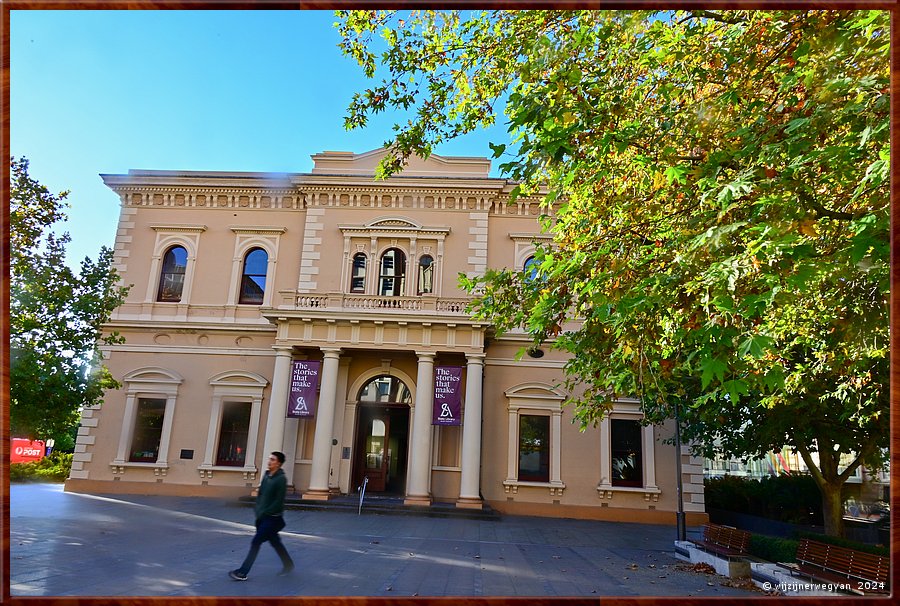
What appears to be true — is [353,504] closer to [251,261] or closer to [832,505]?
[251,261]

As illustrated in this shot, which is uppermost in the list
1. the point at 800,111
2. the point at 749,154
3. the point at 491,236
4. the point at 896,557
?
the point at 491,236

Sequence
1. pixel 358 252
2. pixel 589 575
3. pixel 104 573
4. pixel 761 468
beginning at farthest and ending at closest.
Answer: pixel 761 468
pixel 358 252
pixel 589 575
pixel 104 573

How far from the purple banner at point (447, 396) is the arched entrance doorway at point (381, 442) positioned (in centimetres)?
603

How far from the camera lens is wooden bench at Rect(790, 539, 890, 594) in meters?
2.52

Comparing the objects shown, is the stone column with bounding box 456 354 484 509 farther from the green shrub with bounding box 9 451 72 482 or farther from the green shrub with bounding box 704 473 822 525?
the green shrub with bounding box 9 451 72 482

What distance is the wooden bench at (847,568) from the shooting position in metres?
2.52

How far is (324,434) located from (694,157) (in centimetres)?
362

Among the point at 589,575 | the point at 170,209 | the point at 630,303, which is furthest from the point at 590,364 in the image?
the point at 170,209

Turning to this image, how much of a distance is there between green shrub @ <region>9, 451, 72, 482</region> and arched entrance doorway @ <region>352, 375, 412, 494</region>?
1560 mm

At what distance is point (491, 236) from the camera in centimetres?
817

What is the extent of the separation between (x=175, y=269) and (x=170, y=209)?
1.34 ft

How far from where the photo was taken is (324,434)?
4.41m

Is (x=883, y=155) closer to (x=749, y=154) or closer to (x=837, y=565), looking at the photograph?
(x=749, y=154)

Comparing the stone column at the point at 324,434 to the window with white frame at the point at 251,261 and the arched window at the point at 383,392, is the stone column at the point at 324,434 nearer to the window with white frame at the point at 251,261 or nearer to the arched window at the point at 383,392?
the arched window at the point at 383,392
